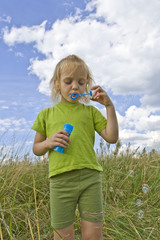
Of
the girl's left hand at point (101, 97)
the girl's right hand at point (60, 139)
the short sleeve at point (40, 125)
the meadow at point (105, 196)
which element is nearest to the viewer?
the girl's right hand at point (60, 139)

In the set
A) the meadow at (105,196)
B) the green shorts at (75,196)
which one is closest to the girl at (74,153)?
the green shorts at (75,196)

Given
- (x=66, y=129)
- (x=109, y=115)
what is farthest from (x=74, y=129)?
(x=109, y=115)

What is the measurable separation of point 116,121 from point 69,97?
0.38 m

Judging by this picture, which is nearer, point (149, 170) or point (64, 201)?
point (64, 201)

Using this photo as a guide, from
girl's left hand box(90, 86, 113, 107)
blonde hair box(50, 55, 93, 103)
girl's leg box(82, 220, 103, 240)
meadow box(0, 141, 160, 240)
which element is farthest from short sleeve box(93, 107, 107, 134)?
meadow box(0, 141, 160, 240)

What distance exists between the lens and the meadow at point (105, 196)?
2.21 meters

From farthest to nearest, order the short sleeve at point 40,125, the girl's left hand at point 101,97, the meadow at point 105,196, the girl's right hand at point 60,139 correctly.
A: the meadow at point 105,196, the short sleeve at point 40,125, the girl's left hand at point 101,97, the girl's right hand at point 60,139

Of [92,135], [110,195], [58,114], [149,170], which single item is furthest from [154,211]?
[58,114]

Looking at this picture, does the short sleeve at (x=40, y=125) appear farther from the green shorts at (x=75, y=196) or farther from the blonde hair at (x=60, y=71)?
the green shorts at (x=75, y=196)

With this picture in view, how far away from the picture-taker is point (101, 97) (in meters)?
1.76

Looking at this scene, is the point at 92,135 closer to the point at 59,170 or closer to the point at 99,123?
the point at 99,123

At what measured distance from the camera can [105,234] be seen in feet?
6.94

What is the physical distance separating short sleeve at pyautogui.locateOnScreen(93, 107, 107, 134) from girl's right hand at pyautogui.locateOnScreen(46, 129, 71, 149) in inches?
11.2

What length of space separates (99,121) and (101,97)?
0.58ft
